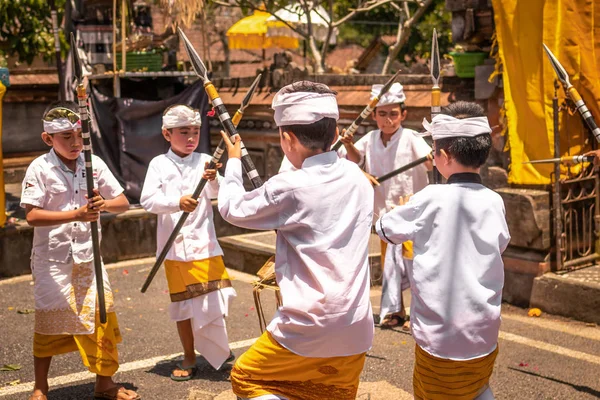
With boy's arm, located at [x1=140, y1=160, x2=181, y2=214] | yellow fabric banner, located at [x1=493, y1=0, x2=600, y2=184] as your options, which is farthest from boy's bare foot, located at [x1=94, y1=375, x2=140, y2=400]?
yellow fabric banner, located at [x1=493, y1=0, x2=600, y2=184]

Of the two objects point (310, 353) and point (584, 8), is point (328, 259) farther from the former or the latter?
point (584, 8)

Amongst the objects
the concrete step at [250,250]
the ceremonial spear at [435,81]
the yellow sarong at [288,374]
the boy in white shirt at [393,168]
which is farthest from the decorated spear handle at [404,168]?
the yellow sarong at [288,374]

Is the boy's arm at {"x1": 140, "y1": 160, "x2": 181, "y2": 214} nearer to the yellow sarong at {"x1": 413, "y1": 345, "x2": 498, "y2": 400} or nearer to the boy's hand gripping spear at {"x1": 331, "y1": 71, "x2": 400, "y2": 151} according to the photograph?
the boy's hand gripping spear at {"x1": 331, "y1": 71, "x2": 400, "y2": 151}

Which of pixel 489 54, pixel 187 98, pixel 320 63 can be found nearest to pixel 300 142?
pixel 489 54

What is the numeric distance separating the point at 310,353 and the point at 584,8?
509 cm

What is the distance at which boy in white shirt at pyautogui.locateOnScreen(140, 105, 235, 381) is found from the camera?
579 centimetres

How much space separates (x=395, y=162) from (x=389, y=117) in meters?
0.38

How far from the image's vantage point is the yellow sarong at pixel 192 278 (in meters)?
5.81

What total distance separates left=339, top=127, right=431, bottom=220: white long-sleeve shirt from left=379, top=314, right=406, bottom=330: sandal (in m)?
0.87

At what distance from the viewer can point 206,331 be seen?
580 centimetres

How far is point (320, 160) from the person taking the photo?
3658 millimetres

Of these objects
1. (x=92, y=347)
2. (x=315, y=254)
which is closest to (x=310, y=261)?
(x=315, y=254)

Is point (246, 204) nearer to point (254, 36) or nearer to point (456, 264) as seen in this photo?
point (456, 264)

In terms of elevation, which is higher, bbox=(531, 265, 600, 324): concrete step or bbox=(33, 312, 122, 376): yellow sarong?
bbox=(33, 312, 122, 376): yellow sarong
